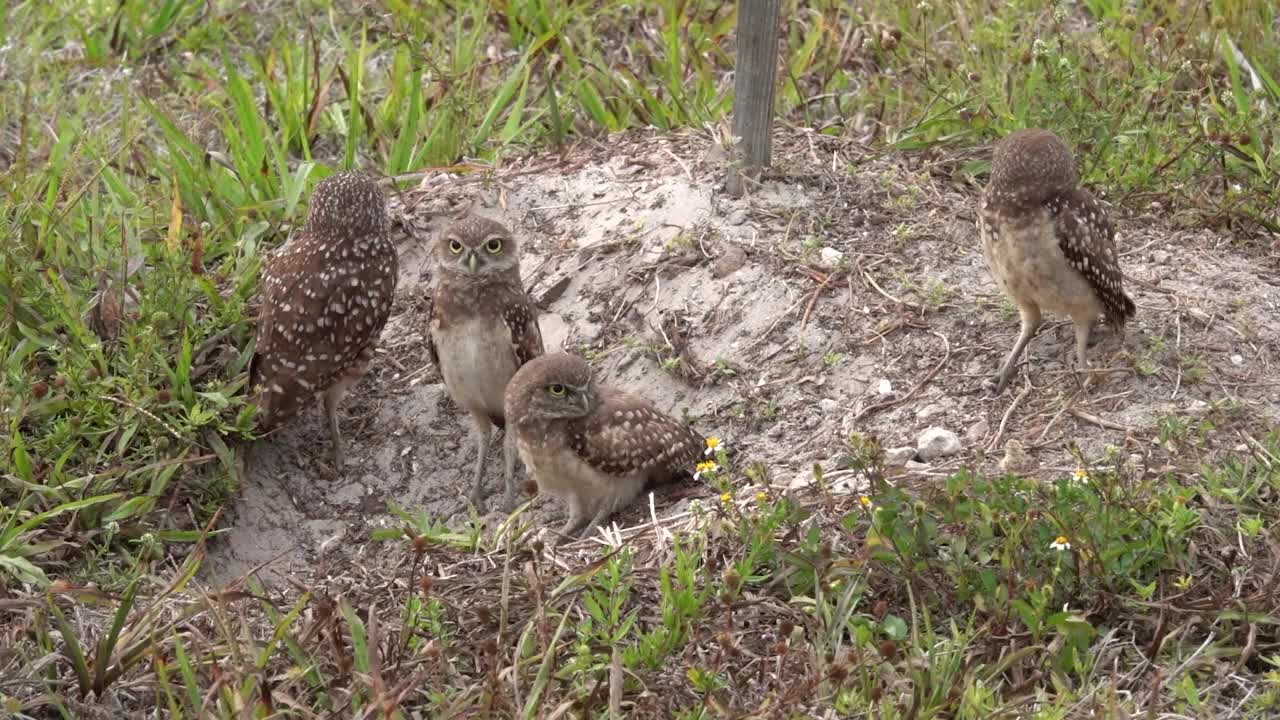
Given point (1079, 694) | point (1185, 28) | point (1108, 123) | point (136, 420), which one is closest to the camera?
A: point (1079, 694)

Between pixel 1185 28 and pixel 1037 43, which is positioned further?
pixel 1185 28

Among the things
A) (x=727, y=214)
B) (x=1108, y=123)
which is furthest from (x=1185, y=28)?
(x=727, y=214)

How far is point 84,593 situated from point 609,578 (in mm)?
1496

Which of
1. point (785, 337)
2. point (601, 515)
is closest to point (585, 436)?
point (601, 515)

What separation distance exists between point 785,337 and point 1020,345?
35.2 inches

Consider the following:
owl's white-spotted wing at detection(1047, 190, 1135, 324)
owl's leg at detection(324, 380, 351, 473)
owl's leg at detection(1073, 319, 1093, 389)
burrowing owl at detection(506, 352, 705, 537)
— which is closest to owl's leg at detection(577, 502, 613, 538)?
burrowing owl at detection(506, 352, 705, 537)

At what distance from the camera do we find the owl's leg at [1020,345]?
5.78m

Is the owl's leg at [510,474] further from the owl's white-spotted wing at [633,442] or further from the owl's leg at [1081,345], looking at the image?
the owl's leg at [1081,345]

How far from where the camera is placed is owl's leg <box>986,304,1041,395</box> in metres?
5.78

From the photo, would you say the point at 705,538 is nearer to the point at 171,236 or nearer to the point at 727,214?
the point at 727,214

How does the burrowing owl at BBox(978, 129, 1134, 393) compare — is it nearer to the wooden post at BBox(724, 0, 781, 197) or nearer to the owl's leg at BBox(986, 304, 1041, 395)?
the owl's leg at BBox(986, 304, 1041, 395)

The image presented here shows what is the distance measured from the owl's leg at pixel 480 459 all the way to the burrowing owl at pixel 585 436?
457 millimetres

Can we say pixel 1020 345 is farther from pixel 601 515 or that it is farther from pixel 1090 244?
pixel 601 515

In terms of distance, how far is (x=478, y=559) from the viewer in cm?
506
